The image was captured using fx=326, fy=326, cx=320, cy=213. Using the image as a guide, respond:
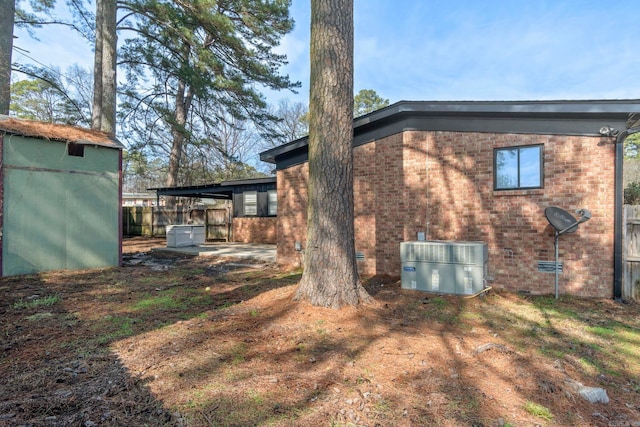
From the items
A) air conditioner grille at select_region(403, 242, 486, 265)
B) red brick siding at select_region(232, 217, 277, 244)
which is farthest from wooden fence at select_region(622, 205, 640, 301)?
red brick siding at select_region(232, 217, 277, 244)

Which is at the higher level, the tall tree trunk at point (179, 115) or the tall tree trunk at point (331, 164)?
the tall tree trunk at point (179, 115)

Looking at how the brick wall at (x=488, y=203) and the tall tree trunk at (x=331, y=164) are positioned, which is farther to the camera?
the brick wall at (x=488, y=203)

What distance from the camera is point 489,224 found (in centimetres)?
641

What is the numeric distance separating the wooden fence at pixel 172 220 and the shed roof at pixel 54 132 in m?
8.65

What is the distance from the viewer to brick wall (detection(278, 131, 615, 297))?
562 cm

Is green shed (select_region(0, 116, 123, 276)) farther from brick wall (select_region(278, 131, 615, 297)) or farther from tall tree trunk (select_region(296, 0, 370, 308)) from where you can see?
tall tree trunk (select_region(296, 0, 370, 308))

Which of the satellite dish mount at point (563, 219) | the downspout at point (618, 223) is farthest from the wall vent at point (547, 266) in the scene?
the downspout at point (618, 223)

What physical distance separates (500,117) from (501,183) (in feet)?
4.15

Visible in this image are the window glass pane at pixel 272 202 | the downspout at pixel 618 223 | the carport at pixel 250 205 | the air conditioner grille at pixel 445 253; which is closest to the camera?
the downspout at pixel 618 223

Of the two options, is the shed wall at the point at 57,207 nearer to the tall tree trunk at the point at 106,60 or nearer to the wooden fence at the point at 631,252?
the tall tree trunk at the point at 106,60

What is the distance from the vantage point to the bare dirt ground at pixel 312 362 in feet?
7.34

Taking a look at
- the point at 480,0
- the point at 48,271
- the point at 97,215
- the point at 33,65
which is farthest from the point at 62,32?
the point at 480,0

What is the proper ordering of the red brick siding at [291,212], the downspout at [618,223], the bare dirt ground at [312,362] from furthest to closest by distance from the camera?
1. the red brick siding at [291,212]
2. the downspout at [618,223]
3. the bare dirt ground at [312,362]

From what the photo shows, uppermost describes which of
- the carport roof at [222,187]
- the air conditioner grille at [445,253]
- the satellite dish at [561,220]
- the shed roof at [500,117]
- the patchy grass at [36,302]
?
the shed roof at [500,117]
